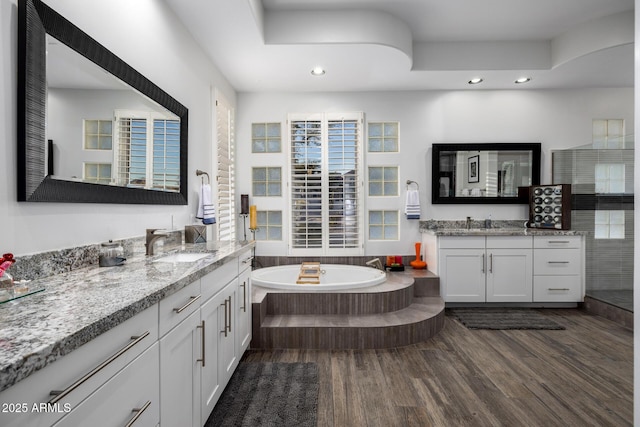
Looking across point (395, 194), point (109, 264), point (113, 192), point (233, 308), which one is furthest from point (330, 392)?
point (395, 194)

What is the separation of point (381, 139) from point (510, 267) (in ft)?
7.01

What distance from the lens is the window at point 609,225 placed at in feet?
11.2

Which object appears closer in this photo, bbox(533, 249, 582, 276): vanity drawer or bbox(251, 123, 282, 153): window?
bbox(533, 249, 582, 276): vanity drawer

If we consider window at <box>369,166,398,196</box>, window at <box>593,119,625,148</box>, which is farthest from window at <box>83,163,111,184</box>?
window at <box>593,119,625,148</box>

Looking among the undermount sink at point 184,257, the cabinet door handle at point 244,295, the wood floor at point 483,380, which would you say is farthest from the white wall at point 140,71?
the wood floor at point 483,380

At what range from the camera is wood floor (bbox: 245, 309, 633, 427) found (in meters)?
1.89

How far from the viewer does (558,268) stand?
3.74 metres

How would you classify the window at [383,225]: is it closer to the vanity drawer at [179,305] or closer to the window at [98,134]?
the vanity drawer at [179,305]

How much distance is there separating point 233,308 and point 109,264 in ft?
2.61

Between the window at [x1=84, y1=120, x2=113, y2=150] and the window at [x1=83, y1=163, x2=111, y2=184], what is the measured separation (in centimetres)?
8

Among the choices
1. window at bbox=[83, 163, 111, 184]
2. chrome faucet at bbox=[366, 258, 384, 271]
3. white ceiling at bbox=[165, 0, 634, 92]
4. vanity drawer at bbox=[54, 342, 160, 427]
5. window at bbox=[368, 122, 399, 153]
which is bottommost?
chrome faucet at bbox=[366, 258, 384, 271]

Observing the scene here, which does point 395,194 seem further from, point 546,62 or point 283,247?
point 546,62

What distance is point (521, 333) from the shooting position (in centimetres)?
311

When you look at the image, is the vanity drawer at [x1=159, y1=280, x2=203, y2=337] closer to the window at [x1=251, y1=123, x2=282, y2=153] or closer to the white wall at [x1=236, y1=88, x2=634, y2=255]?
the white wall at [x1=236, y1=88, x2=634, y2=255]
